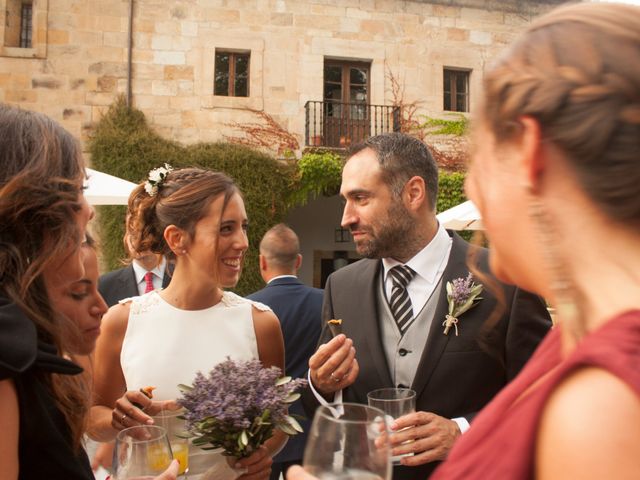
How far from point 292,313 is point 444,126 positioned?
9763 millimetres

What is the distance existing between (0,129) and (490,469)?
131 cm

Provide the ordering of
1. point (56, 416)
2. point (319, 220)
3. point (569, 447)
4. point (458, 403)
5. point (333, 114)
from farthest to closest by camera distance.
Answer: point (319, 220)
point (333, 114)
point (458, 403)
point (56, 416)
point (569, 447)

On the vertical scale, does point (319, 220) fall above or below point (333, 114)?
→ below

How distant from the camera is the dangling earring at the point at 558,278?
29.2 inches

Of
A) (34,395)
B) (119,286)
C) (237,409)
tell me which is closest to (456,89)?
(119,286)

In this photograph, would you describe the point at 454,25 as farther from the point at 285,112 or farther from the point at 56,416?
the point at 56,416

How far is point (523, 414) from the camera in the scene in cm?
69

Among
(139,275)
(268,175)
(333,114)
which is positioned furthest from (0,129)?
(333,114)

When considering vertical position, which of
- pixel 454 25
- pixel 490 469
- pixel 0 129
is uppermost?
pixel 454 25

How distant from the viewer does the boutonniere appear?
234 cm

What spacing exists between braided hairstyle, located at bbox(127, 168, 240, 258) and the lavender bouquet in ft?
3.85

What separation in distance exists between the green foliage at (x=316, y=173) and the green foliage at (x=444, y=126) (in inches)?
98.8

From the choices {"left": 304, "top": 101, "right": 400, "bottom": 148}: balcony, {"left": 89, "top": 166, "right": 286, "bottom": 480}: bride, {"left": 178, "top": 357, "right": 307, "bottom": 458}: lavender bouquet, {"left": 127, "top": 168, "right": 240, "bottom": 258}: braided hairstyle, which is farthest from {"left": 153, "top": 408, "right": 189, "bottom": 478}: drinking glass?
{"left": 304, "top": 101, "right": 400, "bottom": 148}: balcony

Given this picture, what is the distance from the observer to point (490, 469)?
730 mm
